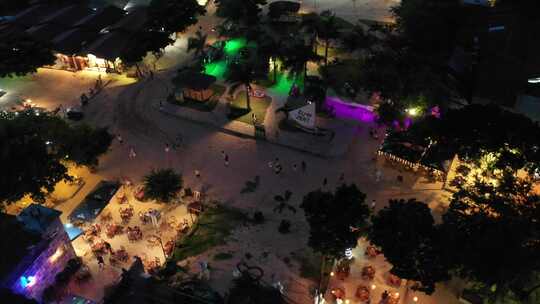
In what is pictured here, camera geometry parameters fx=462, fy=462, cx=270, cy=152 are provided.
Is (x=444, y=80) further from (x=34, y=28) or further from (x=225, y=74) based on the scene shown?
(x=34, y=28)

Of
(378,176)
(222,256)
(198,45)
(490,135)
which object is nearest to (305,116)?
(378,176)

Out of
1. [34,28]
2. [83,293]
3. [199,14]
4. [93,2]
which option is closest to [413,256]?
[83,293]

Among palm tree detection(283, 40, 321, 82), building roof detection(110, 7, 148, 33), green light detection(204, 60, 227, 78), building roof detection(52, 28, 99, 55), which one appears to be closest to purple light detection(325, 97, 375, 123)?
palm tree detection(283, 40, 321, 82)

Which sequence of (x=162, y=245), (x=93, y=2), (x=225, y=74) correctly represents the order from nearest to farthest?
(x=162, y=245) → (x=225, y=74) → (x=93, y=2)

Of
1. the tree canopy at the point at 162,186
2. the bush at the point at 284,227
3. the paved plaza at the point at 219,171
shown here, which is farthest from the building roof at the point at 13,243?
the bush at the point at 284,227

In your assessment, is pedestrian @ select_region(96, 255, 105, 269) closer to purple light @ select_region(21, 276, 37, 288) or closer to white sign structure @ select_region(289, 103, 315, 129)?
purple light @ select_region(21, 276, 37, 288)

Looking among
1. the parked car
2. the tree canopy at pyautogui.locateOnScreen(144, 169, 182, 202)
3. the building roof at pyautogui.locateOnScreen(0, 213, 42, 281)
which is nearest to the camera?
the building roof at pyautogui.locateOnScreen(0, 213, 42, 281)

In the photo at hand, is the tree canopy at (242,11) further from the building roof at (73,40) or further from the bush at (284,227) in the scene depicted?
the bush at (284,227)

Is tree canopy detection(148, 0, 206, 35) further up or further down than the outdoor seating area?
further up
